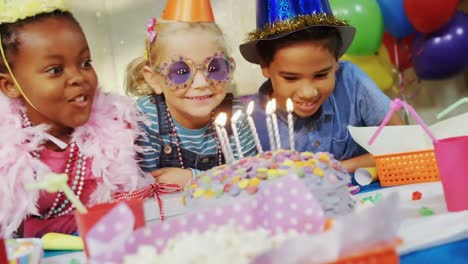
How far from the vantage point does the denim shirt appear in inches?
71.7

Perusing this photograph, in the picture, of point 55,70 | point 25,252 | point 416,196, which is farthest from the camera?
point 55,70

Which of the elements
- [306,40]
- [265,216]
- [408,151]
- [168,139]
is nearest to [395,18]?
[306,40]

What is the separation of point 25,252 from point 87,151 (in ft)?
1.82

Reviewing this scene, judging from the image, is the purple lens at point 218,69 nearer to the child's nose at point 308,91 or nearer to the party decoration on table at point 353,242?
the child's nose at point 308,91

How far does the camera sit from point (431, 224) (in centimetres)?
104

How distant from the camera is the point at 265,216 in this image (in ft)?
2.69

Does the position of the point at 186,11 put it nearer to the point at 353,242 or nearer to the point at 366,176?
the point at 366,176

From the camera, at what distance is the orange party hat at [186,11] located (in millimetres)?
1644

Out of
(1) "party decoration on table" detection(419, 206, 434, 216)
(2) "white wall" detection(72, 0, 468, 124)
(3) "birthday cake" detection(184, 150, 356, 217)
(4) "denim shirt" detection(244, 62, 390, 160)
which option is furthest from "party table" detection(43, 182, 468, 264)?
(2) "white wall" detection(72, 0, 468, 124)

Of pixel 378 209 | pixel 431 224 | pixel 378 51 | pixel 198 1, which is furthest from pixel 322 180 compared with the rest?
pixel 378 51

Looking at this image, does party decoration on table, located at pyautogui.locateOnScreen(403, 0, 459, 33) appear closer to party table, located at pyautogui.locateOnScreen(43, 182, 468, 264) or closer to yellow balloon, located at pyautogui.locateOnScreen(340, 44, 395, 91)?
yellow balloon, located at pyautogui.locateOnScreen(340, 44, 395, 91)

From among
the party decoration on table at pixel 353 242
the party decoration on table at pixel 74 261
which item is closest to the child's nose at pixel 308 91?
the party decoration on table at pixel 74 261

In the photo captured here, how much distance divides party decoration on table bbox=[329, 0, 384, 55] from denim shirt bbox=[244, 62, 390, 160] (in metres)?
0.27

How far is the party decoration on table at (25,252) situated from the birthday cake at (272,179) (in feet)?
0.93
